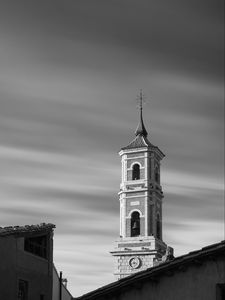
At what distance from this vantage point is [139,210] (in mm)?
68312

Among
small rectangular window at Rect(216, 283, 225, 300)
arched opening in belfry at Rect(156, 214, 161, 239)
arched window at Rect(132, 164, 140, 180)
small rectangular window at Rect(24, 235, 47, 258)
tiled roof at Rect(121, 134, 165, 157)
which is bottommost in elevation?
small rectangular window at Rect(216, 283, 225, 300)

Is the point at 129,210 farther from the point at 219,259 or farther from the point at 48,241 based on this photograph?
the point at 219,259

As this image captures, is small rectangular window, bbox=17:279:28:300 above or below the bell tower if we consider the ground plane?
below

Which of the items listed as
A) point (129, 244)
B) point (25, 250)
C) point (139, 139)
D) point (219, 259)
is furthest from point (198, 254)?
point (139, 139)

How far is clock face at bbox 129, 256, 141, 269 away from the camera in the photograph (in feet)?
214

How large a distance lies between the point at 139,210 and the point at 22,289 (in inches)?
1798

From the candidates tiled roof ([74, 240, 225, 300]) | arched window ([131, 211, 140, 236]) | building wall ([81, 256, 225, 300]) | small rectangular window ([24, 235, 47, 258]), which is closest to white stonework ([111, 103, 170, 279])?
arched window ([131, 211, 140, 236])

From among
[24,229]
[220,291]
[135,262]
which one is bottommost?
[220,291]

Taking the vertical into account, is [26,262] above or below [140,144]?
below

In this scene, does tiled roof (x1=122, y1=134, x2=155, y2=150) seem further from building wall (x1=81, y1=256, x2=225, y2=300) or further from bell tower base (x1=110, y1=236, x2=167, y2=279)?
building wall (x1=81, y1=256, x2=225, y2=300)

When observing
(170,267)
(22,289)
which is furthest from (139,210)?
(170,267)

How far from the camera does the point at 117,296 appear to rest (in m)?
16.5

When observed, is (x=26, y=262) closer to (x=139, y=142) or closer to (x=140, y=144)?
(x=140, y=144)

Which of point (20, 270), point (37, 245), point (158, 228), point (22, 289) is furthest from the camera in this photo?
point (158, 228)
